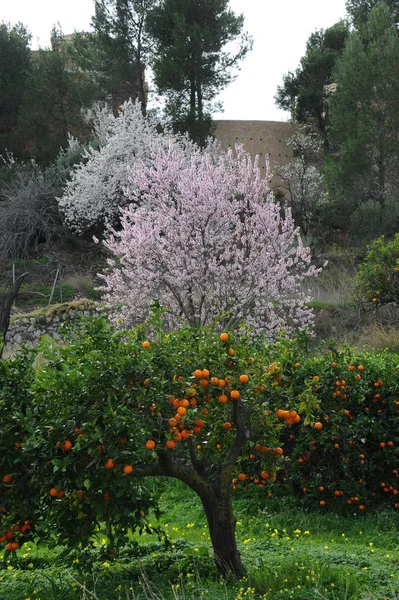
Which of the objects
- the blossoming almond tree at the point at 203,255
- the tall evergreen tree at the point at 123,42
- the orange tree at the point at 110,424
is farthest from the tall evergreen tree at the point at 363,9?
the orange tree at the point at 110,424

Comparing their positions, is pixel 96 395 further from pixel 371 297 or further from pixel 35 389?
pixel 371 297

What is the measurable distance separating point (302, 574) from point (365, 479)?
2.60 m

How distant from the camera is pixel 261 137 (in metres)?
26.6

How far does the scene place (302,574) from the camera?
3963 mm

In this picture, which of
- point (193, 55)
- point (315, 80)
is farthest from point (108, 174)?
point (315, 80)

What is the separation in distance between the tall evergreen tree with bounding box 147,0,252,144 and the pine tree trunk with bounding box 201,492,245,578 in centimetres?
1962

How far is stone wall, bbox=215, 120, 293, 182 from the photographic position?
2592 centimetres

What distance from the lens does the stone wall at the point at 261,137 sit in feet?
85.0

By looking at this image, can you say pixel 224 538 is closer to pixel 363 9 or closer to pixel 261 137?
pixel 261 137

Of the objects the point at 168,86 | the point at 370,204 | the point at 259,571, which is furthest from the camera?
the point at 168,86

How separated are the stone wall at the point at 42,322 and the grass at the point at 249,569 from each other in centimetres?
1075

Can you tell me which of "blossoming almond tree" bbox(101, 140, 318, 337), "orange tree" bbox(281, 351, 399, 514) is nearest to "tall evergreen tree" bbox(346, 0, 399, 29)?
"blossoming almond tree" bbox(101, 140, 318, 337)

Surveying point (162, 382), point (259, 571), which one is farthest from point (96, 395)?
point (259, 571)

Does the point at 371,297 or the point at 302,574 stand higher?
the point at 371,297
